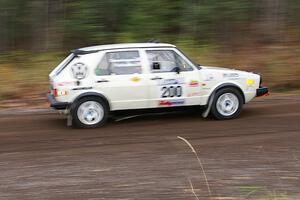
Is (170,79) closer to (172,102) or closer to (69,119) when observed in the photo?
(172,102)

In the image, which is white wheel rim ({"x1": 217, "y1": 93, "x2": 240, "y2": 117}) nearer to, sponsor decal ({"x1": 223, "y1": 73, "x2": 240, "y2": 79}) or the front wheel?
the front wheel

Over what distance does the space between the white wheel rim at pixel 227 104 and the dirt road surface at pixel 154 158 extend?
0.87 feet

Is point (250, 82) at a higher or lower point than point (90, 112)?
higher

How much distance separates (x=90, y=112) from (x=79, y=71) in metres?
0.79

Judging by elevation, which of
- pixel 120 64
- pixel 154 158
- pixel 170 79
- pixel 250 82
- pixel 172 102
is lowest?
pixel 154 158

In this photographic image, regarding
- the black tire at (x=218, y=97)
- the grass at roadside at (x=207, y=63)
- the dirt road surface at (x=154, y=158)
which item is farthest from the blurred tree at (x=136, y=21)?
the black tire at (x=218, y=97)

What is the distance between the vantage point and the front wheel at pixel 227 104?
11.2 metres

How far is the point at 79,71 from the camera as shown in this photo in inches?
421

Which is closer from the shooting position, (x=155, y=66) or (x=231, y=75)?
(x=155, y=66)

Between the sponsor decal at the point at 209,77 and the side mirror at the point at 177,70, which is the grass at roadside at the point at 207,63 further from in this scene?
the side mirror at the point at 177,70

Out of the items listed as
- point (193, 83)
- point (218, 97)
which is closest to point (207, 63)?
point (218, 97)

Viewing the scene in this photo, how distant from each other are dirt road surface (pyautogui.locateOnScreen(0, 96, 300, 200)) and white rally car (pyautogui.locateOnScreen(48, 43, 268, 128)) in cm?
37

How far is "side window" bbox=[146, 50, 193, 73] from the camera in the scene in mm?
10969

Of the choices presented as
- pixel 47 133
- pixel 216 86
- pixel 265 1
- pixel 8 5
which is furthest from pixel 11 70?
pixel 265 1
